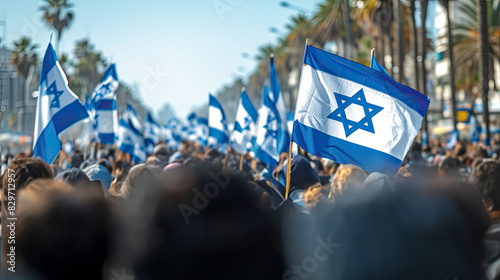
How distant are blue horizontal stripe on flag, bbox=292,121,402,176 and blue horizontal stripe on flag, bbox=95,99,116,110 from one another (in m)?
6.39

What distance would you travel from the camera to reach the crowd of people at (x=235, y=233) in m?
2.03

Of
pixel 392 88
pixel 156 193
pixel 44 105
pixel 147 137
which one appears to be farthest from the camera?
pixel 147 137

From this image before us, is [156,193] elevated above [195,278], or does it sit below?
above

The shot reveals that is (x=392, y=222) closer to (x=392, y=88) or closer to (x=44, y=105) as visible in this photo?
(x=392, y=88)

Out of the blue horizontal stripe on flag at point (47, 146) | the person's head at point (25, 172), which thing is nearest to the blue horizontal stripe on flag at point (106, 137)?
the blue horizontal stripe on flag at point (47, 146)

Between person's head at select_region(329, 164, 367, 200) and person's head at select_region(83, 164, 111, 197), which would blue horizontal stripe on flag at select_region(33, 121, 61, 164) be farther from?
person's head at select_region(329, 164, 367, 200)

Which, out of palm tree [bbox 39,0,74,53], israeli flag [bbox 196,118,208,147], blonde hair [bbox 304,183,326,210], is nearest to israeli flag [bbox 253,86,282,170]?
blonde hair [bbox 304,183,326,210]

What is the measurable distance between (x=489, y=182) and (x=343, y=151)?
1.79m

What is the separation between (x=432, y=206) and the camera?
7.98 ft

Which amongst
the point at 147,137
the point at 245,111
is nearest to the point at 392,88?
the point at 245,111

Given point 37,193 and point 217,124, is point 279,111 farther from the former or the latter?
point 37,193

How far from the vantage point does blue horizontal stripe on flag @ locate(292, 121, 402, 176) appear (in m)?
5.52

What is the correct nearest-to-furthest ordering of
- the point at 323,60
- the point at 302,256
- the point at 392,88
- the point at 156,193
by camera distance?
the point at 156,193
the point at 302,256
the point at 392,88
the point at 323,60

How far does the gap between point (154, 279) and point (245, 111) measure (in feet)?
32.1
